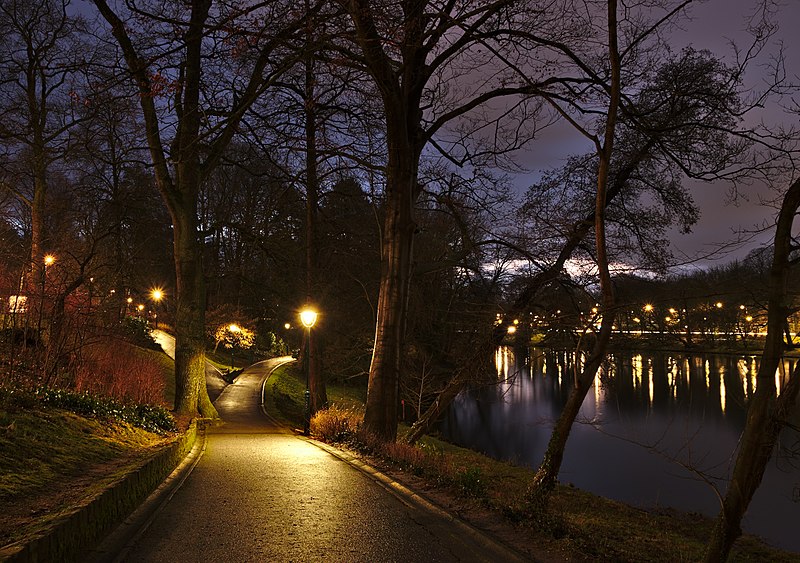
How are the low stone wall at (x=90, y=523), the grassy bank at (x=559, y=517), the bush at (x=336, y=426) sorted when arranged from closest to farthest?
1. the low stone wall at (x=90, y=523)
2. the grassy bank at (x=559, y=517)
3. the bush at (x=336, y=426)

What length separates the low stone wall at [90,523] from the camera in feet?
14.0

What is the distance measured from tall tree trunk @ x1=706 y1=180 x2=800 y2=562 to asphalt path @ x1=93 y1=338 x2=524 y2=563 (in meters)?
2.14

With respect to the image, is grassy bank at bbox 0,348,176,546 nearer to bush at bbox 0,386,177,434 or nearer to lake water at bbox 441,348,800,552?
bush at bbox 0,386,177,434

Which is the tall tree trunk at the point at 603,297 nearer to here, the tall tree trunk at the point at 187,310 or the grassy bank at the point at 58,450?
the grassy bank at the point at 58,450

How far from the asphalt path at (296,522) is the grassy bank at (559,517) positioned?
0.49 meters

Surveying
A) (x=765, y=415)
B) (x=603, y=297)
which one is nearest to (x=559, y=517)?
(x=765, y=415)

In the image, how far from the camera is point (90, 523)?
5.40 m

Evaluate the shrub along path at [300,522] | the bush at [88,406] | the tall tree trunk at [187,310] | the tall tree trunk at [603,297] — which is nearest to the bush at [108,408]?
the bush at [88,406]

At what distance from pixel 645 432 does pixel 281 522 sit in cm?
833

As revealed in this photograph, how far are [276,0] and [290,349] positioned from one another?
180 feet

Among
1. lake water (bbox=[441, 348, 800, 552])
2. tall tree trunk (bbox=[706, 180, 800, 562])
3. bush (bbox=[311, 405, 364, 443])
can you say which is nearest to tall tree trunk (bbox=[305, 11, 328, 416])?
bush (bbox=[311, 405, 364, 443])

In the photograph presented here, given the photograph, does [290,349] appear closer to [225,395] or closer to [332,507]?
[225,395]

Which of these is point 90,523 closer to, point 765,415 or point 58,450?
point 58,450

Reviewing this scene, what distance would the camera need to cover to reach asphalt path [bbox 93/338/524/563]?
536 cm
